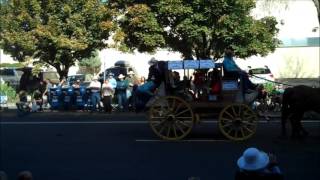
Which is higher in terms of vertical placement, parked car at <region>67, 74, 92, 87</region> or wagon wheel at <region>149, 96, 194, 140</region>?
parked car at <region>67, 74, 92, 87</region>

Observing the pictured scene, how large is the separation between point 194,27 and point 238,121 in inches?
443

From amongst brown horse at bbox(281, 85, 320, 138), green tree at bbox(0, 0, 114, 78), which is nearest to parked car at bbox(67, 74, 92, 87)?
green tree at bbox(0, 0, 114, 78)

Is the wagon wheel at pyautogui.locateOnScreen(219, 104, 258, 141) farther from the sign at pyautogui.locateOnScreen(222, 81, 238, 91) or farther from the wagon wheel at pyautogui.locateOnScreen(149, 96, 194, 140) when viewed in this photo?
the wagon wheel at pyautogui.locateOnScreen(149, 96, 194, 140)

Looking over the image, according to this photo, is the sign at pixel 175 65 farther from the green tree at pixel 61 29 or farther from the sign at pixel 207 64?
the green tree at pixel 61 29

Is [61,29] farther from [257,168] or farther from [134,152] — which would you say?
[257,168]

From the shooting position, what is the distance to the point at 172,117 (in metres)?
15.4

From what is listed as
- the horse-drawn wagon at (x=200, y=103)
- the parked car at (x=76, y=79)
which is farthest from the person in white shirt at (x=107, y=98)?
the horse-drawn wagon at (x=200, y=103)

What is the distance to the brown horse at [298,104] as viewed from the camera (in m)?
15.3

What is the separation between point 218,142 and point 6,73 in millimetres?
31679

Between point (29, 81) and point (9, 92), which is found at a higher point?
point (29, 81)

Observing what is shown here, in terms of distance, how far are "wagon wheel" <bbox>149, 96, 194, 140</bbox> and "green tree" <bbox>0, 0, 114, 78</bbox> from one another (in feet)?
42.9

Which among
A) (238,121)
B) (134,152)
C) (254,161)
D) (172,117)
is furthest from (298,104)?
(254,161)

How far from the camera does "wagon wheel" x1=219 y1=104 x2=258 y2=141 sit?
50.2ft

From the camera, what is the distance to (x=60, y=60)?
100ft
